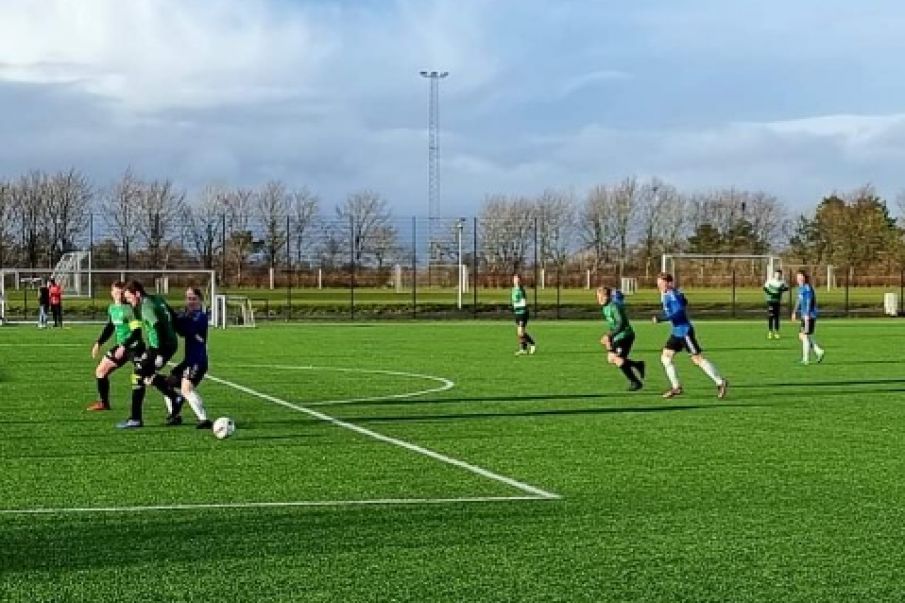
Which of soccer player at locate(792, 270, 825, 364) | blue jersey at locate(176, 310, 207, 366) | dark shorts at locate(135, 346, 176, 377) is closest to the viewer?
blue jersey at locate(176, 310, 207, 366)

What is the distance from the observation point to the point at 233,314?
184 feet

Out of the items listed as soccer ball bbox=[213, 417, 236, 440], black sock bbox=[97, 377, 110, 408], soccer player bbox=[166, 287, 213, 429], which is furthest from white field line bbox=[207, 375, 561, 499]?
black sock bbox=[97, 377, 110, 408]

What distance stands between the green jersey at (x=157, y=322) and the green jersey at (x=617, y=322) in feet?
26.7

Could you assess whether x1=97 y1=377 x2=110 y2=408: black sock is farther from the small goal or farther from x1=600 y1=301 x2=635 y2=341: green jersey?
the small goal

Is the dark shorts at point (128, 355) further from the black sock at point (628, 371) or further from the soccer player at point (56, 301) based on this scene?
the soccer player at point (56, 301)

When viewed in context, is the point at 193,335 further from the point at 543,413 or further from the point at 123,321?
the point at 543,413

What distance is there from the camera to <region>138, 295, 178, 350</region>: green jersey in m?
15.9

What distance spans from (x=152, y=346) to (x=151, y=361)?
0.19m

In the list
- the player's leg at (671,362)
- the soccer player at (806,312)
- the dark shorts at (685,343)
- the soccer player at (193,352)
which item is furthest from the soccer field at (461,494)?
the soccer player at (806,312)

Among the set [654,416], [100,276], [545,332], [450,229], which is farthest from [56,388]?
[450,229]

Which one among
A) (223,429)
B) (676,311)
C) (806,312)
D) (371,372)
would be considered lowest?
(371,372)

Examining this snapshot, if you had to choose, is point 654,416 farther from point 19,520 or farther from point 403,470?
point 19,520

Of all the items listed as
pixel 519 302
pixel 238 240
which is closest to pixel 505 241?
pixel 238 240

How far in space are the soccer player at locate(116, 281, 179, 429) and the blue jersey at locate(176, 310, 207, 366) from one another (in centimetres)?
32
